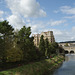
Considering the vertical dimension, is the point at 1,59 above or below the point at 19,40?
below

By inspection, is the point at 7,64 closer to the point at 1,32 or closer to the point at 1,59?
the point at 1,59

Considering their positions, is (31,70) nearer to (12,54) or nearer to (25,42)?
(12,54)

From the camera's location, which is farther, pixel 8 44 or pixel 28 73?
pixel 8 44

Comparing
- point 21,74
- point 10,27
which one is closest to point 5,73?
point 21,74

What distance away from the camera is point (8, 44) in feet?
97.5

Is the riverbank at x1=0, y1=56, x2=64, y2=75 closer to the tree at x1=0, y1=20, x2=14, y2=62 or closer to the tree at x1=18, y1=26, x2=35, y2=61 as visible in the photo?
the tree at x1=18, y1=26, x2=35, y2=61

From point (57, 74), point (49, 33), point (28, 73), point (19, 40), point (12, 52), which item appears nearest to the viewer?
point (28, 73)

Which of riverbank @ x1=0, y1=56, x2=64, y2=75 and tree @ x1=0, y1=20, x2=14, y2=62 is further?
tree @ x1=0, y1=20, x2=14, y2=62

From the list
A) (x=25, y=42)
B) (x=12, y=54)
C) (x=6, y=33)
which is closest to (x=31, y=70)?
(x=12, y=54)

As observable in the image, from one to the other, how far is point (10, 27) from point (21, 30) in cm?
564

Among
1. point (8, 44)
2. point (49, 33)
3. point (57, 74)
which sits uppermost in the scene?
point (49, 33)

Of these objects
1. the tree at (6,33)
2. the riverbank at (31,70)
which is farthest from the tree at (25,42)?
the tree at (6,33)

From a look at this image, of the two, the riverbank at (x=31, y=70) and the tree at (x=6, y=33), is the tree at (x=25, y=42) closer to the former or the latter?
the riverbank at (x=31, y=70)

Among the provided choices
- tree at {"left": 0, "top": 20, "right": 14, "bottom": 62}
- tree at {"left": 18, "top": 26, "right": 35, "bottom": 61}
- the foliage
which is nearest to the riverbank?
the foliage
